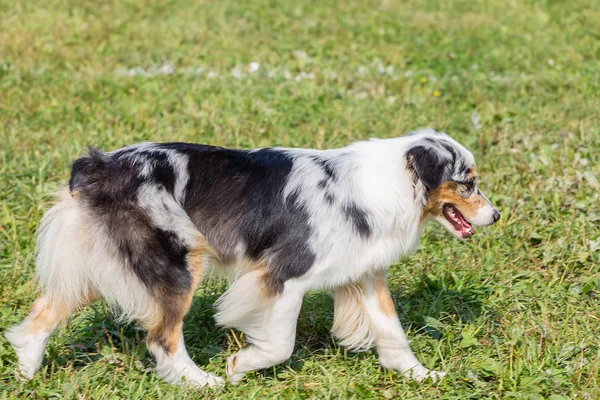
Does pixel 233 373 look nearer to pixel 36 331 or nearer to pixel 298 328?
pixel 298 328

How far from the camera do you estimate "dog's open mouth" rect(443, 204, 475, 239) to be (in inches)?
176

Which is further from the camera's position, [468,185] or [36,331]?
[468,185]

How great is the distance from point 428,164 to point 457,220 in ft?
1.51

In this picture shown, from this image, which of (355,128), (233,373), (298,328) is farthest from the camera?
(355,128)

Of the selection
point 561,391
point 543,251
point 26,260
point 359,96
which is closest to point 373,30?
point 359,96

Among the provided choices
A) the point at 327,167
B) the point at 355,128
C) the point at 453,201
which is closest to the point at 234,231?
the point at 327,167

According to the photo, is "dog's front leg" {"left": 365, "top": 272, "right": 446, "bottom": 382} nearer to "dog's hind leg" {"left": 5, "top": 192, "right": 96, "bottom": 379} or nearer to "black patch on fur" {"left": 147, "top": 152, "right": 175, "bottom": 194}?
"black patch on fur" {"left": 147, "top": 152, "right": 175, "bottom": 194}

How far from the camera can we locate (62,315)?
423 cm

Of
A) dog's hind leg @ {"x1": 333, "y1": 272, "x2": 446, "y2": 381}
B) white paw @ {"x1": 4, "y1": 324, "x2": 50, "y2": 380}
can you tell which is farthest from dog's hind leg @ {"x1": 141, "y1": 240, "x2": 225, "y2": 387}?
dog's hind leg @ {"x1": 333, "y1": 272, "x2": 446, "y2": 381}

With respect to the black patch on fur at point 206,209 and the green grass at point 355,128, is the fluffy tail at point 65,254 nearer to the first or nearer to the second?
the black patch on fur at point 206,209

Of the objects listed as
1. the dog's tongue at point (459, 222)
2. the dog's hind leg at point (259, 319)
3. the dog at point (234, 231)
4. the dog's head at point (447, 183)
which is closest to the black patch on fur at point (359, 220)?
the dog at point (234, 231)

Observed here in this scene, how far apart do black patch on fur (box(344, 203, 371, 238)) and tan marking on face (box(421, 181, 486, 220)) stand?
1.17ft

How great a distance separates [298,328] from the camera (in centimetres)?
489

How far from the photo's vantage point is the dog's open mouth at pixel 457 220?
14.7 feet
